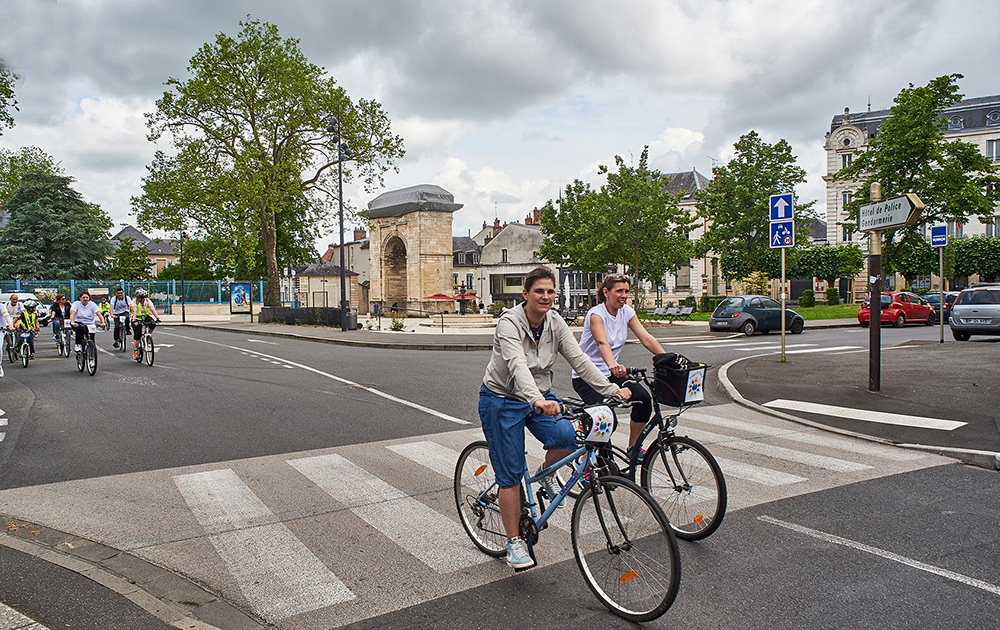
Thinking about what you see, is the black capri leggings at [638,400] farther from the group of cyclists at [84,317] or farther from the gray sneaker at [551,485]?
the group of cyclists at [84,317]

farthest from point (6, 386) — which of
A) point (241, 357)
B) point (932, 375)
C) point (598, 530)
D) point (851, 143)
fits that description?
point (851, 143)

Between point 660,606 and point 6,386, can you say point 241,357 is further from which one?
point 660,606

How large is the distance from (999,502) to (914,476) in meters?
0.80

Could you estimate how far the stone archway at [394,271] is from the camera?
171ft

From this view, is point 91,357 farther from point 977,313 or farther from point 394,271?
point 394,271

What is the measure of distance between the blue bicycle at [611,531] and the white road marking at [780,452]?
3.70 meters

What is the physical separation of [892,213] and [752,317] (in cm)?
1502

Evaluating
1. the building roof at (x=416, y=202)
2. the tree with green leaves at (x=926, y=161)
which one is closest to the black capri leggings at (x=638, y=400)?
the tree with green leaves at (x=926, y=161)

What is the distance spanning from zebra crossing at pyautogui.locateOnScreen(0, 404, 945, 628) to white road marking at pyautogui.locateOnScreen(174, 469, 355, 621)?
0.01 meters

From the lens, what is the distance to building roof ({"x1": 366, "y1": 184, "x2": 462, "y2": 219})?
1945 inches

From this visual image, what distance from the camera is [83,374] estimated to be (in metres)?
14.0

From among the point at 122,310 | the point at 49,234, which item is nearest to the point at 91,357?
the point at 122,310

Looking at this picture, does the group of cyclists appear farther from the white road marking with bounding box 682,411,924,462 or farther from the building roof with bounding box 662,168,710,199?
the building roof with bounding box 662,168,710,199

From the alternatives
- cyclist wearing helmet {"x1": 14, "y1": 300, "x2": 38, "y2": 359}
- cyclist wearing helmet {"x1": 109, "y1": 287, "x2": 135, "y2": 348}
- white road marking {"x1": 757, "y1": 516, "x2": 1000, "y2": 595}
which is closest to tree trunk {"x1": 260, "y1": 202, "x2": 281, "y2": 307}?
cyclist wearing helmet {"x1": 109, "y1": 287, "x2": 135, "y2": 348}
